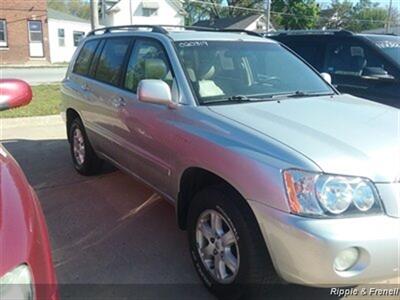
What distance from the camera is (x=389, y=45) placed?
6.41 meters

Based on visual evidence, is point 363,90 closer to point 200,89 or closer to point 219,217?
point 200,89

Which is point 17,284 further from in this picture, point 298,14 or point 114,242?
point 298,14

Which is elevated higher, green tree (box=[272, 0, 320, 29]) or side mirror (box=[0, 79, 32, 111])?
green tree (box=[272, 0, 320, 29])

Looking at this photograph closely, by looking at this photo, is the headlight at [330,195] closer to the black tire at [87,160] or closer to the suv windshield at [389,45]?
the black tire at [87,160]

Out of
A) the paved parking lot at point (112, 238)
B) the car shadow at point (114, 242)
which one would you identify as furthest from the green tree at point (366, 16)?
the car shadow at point (114, 242)

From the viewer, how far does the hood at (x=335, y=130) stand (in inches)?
94.6

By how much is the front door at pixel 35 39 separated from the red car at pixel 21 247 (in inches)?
1335

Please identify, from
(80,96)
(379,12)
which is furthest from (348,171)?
(379,12)

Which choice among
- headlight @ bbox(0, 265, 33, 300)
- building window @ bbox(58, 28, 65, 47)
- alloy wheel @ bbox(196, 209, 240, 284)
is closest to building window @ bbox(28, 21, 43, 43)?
building window @ bbox(58, 28, 65, 47)

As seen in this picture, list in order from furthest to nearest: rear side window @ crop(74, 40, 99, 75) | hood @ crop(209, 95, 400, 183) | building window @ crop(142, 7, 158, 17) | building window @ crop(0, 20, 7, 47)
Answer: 1. building window @ crop(142, 7, 158, 17)
2. building window @ crop(0, 20, 7, 47)
3. rear side window @ crop(74, 40, 99, 75)
4. hood @ crop(209, 95, 400, 183)

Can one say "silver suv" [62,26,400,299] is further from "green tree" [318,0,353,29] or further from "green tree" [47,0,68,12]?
"green tree" [47,0,68,12]

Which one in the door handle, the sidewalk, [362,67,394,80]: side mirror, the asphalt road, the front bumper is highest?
[362,67,394,80]: side mirror

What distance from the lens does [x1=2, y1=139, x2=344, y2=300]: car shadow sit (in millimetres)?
3111

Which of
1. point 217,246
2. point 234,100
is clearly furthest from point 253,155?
point 234,100
